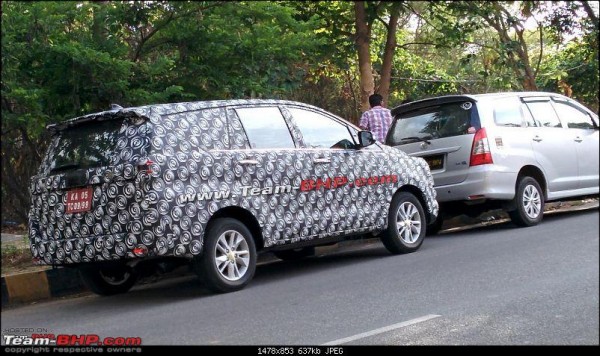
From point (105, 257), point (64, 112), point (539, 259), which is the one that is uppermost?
point (64, 112)

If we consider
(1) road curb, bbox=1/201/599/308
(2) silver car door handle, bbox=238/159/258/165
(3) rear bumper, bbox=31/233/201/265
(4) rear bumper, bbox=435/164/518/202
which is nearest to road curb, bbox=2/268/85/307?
(1) road curb, bbox=1/201/599/308

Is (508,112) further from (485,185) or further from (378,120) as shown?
(378,120)

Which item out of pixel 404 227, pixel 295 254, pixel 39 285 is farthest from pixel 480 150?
pixel 39 285

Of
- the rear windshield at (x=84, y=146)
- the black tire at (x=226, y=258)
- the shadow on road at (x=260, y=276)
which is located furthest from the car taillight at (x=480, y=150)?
the rear windshield at (x=84, y=146)

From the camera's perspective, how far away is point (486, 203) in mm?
10344

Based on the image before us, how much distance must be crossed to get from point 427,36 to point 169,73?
5.95m

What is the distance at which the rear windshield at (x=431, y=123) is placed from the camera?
33.4 feet

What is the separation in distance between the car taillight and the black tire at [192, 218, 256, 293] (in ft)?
11.9

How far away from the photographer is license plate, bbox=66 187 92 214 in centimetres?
694

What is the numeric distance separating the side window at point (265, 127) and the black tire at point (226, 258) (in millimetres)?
868

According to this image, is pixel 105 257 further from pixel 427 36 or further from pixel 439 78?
pixel 439 78

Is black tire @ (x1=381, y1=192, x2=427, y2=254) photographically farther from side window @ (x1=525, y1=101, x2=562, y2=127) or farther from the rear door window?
side window @ (x1=525, y1=101, x2=562, y2=127)

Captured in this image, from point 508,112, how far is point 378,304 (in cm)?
472

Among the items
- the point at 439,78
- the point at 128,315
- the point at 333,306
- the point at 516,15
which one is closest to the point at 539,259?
the point at 333,306
